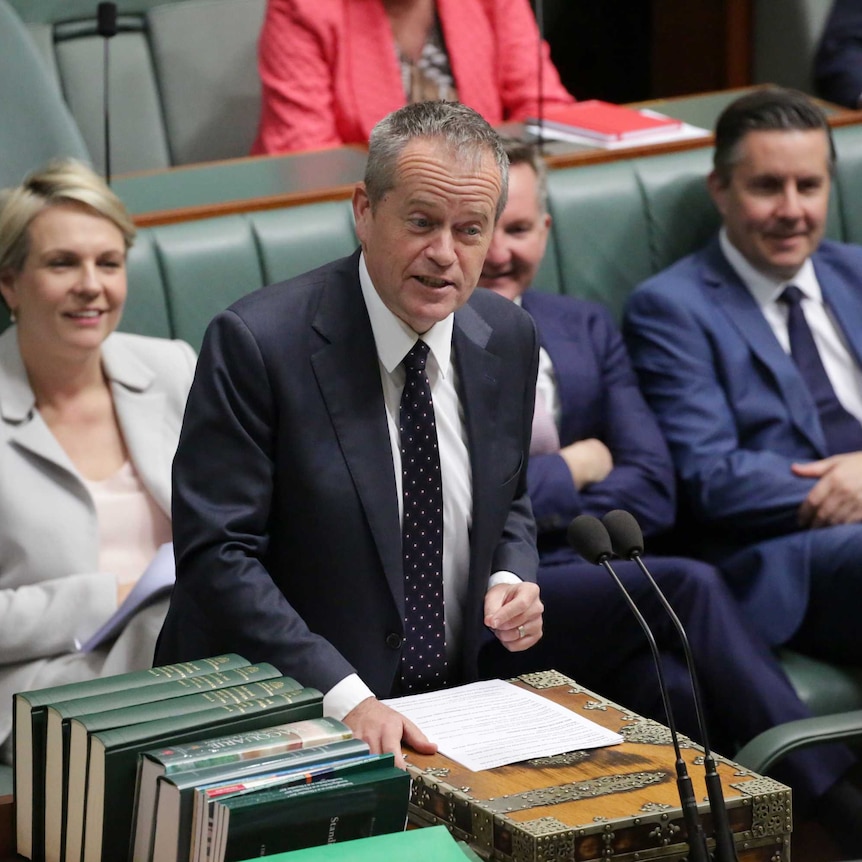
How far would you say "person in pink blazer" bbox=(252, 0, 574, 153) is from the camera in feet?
12.1

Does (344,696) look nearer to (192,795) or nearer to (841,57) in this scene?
(192,795)

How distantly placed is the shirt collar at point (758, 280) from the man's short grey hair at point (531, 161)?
40cm

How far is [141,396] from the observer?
107 inches

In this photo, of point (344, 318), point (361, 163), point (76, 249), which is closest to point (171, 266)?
point (76, 249)

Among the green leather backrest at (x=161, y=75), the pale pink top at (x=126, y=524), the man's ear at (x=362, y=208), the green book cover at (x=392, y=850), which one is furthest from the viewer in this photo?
the green leather backrest at (x=161, y=75)

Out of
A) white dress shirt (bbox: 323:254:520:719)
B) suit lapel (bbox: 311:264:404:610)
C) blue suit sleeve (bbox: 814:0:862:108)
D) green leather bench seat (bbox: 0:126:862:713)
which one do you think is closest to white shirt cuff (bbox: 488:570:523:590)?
white dress shirt (bbox: 323:254:520:719)

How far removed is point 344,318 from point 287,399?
140 mm

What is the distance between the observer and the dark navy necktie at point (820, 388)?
3100 millimetres

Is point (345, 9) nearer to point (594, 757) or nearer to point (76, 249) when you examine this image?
point (76, 249)

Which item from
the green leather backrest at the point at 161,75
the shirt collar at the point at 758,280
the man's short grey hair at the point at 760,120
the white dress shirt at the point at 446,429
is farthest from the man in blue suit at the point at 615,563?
the green leather backrest at the point at 161,75

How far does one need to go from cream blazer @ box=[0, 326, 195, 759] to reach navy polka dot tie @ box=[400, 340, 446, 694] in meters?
0.58

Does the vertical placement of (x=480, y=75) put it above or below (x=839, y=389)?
above

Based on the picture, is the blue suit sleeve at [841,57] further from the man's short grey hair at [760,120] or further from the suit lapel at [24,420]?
the suit lapel at [24,420]

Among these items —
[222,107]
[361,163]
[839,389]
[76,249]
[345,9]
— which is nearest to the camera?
[76,249]
